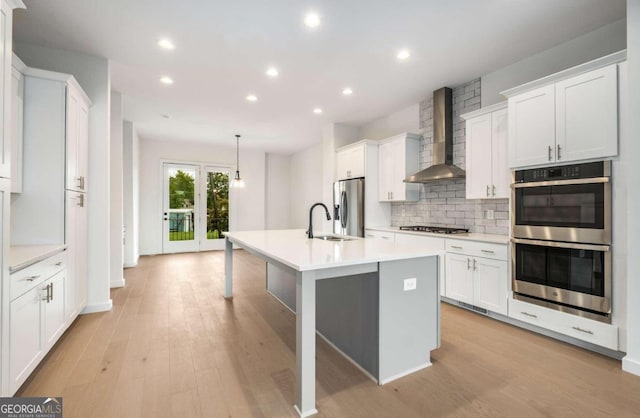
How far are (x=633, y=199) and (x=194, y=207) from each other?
7.69 m

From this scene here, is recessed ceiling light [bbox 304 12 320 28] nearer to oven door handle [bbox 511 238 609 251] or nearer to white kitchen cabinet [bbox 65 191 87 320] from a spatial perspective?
white kitchen cabinet [bbox 65 191 87 320]

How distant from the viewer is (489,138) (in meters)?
3.31

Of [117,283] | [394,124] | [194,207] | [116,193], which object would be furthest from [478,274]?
[194,207]

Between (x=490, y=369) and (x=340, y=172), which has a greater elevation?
(x=340, y=172)

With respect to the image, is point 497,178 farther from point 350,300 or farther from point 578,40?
point 350,300

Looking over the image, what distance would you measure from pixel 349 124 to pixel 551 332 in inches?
173

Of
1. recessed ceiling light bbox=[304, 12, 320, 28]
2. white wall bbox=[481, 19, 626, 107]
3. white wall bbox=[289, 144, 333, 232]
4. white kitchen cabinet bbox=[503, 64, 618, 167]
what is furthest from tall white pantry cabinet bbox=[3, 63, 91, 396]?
white wall bbox=[289, 144, 333, 232]

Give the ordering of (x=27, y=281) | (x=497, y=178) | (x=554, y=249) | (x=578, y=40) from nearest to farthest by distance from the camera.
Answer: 1. (x=27, y=281)
2. (x=554, y=249)
3. (x=578, y=40)
4. (x=497, y=178)

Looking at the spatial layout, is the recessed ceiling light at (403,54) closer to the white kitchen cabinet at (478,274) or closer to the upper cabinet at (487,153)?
the upper cabinet at (487,153)

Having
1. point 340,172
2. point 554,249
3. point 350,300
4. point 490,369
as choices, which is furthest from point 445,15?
point 340,172

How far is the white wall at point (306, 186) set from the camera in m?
7.48

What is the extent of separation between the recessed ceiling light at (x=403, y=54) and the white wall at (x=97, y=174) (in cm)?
323

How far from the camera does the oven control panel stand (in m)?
2.27

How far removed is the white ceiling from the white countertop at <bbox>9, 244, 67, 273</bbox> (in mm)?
1969
